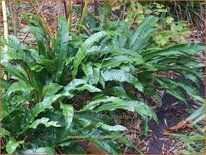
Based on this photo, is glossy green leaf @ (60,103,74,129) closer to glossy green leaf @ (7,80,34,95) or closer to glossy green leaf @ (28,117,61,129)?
glossy green leaf @ (28,117,61,129)

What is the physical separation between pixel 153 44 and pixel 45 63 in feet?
3.69

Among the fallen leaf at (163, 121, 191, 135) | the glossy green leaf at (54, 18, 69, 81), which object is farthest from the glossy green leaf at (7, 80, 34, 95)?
the fallen leaf at (163, 121, 191, 135)

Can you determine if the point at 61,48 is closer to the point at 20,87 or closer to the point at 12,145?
the point at 20,87

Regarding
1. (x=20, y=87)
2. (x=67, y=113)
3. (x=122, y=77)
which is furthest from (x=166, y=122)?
(x=20, y=87)

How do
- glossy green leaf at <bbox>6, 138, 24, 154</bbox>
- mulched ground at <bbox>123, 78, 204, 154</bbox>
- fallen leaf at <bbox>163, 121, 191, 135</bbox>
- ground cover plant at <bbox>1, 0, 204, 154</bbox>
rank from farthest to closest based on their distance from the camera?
fallen leaf at <bbox>163, 121, 191, 135</bbox>
mulched ground at <bbox>123, 78, 204, 154</bbox>
ground cover plant at <bbox>1, 0, 204, 154</bbox>
glossy green leaf at <bbox>6, 138, 24, 154</bbox>

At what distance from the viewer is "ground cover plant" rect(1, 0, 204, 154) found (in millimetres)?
2998

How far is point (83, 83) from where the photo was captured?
3197mm

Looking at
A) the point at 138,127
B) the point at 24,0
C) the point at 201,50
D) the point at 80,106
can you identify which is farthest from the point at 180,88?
the point at 24,0

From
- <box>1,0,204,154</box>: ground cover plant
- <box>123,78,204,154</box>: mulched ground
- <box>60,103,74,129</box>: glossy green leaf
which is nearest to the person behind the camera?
<box>60,103,74,129</box>: glossy green leaf

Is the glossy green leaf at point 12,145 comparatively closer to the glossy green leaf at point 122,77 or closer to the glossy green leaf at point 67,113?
the glossy green leaf at point 67,113

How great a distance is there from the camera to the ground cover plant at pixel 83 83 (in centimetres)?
300

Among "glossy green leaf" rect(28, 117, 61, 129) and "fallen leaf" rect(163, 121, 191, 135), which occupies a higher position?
"glossy green leaf" rect(28, 117, 61, 129)

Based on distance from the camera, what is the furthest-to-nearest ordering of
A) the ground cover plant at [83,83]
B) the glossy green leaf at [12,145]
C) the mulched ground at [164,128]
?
the mulched ground at [164,128] → the ground cover plant at [83,83] → the glossy green leaf at [12,145]

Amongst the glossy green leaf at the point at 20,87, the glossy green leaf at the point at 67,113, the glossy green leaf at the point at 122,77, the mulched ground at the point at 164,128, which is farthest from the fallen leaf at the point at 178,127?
the glossy green leaf at the point at 20,87
